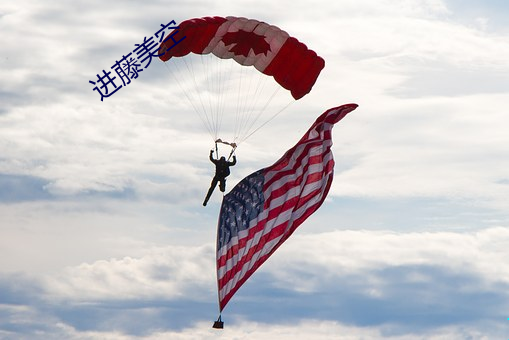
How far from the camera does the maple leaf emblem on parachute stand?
181 ft

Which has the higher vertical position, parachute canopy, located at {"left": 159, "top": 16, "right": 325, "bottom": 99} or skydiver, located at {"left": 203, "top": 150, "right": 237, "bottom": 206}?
parachute canopy, located at {"left": 159, "top": 16, "right": 325, "bottom": 99}

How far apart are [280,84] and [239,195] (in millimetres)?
4731

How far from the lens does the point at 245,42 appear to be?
55344 millimetres

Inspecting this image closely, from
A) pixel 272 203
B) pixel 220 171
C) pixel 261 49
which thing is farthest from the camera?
pixel 261 49

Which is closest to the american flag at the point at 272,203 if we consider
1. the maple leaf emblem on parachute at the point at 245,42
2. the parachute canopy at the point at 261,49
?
the parachute canopy at the point at 261,49

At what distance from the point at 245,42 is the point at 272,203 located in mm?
6273

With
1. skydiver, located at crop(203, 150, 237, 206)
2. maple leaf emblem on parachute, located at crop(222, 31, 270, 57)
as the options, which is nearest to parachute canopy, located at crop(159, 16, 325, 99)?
maple leaf emblem on parachute, located at crop(222, 31, 270, 57)

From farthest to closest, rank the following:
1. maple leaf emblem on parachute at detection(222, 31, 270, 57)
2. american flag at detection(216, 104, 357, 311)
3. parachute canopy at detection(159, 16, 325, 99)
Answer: maple leaf emblem on parachute at detection(222, 31, 270, 57) < parachute canopy at detection(159, 16, 325, 99) < american flag at detection(216, 104, 357, 311)

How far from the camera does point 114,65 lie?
52.9 m

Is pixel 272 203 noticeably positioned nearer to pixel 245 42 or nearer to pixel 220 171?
pixel 220 171

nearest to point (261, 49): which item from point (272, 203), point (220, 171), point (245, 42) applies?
point (245, 42)

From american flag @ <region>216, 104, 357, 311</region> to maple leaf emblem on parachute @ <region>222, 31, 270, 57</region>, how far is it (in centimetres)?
353

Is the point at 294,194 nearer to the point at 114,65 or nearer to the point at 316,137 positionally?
the point at 316,137

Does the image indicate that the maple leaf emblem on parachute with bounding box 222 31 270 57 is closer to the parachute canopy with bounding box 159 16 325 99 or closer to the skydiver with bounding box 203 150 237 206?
the parachute canopy with bounding box 159 16 325 99
